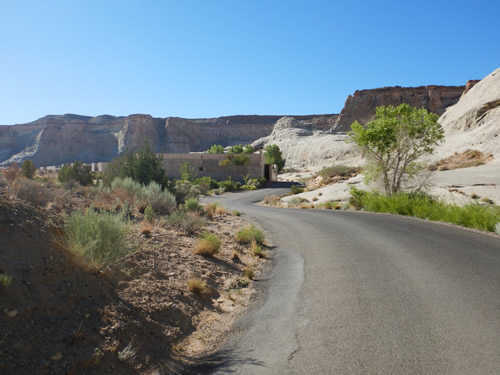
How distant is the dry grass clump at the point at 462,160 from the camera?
1256 inches

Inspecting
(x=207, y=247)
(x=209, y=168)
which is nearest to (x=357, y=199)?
(x=207, y=247)

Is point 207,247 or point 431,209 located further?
point 431,209

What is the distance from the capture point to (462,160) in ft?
110

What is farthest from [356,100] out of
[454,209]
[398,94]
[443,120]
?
[454,209]

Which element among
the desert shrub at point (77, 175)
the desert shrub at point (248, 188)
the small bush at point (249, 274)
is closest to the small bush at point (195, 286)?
the small bush at point (249, 274)

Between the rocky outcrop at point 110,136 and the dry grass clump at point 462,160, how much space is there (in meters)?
74.6

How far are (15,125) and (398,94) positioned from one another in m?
118

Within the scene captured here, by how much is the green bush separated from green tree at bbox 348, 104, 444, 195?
65.9 inches

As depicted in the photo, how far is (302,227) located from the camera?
574 inches

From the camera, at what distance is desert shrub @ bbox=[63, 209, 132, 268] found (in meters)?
5.22

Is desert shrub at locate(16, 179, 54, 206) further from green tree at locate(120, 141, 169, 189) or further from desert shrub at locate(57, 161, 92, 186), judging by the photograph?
desert shrub at locate(57, 161, 92, 186)

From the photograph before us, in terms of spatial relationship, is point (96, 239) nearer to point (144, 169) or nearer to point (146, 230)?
point (146, 230)

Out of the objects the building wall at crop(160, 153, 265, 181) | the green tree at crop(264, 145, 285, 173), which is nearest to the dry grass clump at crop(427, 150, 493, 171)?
the building wall at crop(160, 153, 265, 181)

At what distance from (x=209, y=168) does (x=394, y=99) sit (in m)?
56.1
